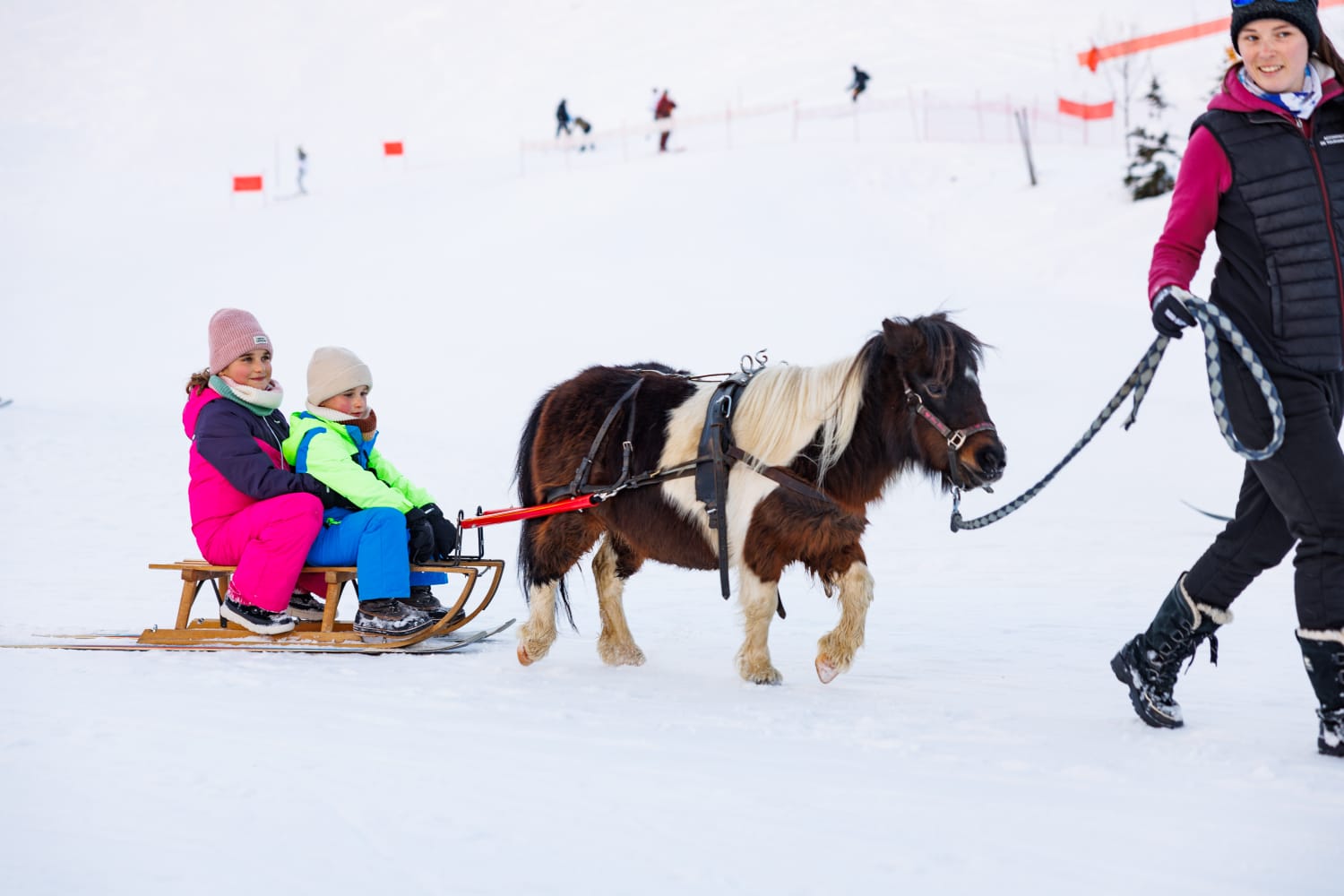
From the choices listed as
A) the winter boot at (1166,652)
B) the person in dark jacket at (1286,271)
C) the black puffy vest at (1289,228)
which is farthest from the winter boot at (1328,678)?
the black puffy vest at (1289,228)

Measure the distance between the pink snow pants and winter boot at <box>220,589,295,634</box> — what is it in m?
0.12

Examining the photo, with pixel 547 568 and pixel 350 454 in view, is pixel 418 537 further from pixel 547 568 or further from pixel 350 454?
pixel 547 568

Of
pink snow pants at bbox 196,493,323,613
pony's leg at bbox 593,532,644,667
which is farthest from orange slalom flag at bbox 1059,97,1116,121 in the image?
pink snow pants at bbox 196,493,323,613

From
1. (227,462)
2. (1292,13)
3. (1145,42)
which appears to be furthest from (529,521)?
(1145,42)

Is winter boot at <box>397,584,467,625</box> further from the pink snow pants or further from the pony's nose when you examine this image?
the pony's nose

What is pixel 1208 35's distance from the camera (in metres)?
40.8

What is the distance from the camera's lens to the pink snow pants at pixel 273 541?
16.8ft

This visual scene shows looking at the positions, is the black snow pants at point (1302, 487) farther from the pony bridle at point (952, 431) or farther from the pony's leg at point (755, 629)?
the pony's leg at point (755, 629)

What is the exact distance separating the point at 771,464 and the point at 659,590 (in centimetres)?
318

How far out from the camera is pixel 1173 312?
329 cm

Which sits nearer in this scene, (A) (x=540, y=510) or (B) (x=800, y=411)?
(B) (x=800, y=411)

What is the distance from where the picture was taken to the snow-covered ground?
2.80 metres

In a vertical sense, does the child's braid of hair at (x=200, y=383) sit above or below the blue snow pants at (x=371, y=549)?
above

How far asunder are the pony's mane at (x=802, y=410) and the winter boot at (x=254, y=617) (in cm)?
227
